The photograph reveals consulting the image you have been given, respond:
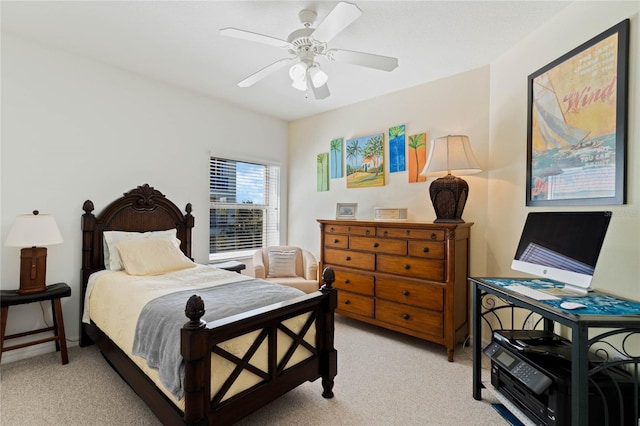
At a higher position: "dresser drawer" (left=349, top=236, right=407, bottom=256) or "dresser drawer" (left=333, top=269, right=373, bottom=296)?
"dresser drawer" (left=349, top=236, right=407, bottom=256)

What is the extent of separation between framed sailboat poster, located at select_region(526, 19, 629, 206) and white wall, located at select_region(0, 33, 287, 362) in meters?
3.52

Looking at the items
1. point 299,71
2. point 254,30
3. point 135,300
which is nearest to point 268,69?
point 299,71

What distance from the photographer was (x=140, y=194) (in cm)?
325

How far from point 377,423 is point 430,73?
311cm

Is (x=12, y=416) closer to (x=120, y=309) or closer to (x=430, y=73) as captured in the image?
(x=120, y=309)

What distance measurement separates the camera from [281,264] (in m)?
3.86

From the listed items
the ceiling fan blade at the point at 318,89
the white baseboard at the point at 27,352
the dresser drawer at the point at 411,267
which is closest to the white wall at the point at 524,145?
the dresser drawer at the point at 411,267

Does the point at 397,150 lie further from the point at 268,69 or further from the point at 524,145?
the point at 268,69

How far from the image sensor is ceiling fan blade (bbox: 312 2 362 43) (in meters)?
1.57

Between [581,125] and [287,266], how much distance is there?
3.13 metres

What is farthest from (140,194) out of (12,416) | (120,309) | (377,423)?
(377,423)

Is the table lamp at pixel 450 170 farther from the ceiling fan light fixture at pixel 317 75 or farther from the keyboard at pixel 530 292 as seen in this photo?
the ceiling fan light fixture at pixel 317 75

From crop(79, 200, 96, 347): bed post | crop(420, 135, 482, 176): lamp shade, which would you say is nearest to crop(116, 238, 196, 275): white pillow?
crop(79, 200, 96, 347): bed post

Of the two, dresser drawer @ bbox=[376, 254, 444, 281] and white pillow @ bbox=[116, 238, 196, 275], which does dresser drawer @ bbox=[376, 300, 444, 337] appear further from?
white pillow @ bbox=[116, 238, 196, 275]
